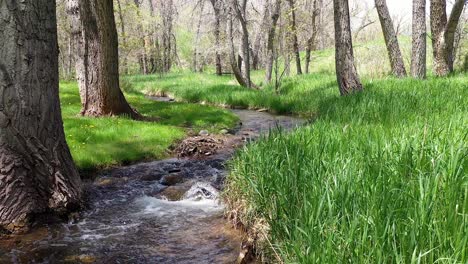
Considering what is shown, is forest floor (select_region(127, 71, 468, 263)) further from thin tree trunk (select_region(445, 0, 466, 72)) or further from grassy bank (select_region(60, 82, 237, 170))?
thin tree trunk (select_region(445, 0, 466, 72))

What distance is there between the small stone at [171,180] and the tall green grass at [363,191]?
151 cm

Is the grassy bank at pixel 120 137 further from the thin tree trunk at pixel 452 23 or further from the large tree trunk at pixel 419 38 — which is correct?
the thin tree trunk at pixel 452 23

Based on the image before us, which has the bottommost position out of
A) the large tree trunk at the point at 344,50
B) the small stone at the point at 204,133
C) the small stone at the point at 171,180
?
the small stone at the point at 171,180

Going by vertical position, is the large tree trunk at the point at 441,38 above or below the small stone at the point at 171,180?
above

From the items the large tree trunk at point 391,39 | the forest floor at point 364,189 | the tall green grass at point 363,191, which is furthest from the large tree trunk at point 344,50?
the large tree trunk at point 391,39

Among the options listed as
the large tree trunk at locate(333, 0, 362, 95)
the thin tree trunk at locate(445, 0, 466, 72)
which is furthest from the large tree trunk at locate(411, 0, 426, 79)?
the large tree trunk at locate(333, 0, 362, 95)

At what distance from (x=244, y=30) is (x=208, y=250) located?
1474 centimetres

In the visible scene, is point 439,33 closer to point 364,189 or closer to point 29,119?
point 364,189

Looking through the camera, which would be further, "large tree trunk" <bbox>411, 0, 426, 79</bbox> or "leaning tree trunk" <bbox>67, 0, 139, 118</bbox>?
"large tree trunk" <bbox>411, 0, 426, 79</bbox>

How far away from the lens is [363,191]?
2.59 metres

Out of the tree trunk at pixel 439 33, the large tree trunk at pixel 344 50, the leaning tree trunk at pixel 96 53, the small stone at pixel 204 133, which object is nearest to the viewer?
the large tree trunk at pixel 344 50

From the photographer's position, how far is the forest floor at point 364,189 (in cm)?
201

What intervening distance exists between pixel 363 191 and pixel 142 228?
270 cm

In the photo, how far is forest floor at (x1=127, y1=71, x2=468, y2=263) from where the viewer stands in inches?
79.1
